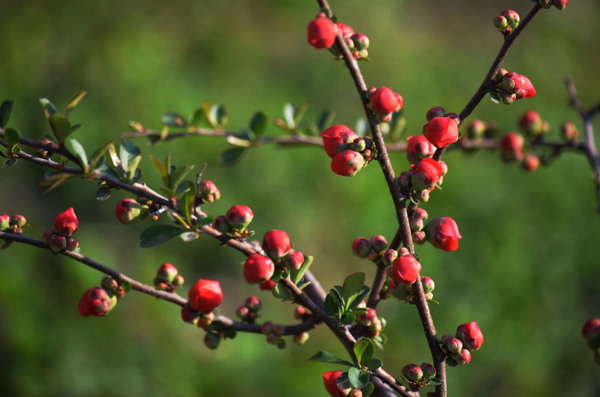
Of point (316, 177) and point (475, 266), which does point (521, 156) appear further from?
point (316, 177)

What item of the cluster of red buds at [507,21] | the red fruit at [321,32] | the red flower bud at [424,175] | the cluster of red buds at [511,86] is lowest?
the red flower bud at [424,175]

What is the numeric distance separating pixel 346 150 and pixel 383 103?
0.06 meters

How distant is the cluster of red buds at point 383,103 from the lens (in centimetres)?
49

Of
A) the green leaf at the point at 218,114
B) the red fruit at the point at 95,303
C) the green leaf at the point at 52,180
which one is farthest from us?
the green leaf at the point at 218,114

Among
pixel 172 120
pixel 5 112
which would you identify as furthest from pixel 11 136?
pixel 172 120

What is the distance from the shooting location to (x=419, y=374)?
54 cm

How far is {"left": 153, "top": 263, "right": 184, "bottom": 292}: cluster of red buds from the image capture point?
63cm

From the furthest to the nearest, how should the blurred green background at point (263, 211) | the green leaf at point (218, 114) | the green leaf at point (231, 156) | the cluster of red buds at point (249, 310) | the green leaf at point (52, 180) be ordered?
the blurred green background at point (263, 211), the green leaf at point (218, 114), the green leaf at point (231, 156), the cluster of red buds at point (249, 310), the green leaf at point (52, 180)

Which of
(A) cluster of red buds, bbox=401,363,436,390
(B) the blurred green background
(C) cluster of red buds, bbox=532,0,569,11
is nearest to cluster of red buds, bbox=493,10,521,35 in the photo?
(C) cluster of red buds, bbox=532,0,569,11

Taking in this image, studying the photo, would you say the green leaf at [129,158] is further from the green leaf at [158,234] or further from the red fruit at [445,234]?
the red fruit at [445,234]

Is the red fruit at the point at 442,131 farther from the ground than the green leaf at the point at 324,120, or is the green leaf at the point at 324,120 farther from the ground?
the red fruit at the point at 442,131

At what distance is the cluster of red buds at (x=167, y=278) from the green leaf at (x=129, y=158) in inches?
5.1

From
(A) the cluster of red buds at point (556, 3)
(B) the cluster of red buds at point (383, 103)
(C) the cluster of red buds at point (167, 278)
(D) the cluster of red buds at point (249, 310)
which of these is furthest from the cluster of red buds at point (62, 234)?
(A) the cluster of red buds at point (556, 3)

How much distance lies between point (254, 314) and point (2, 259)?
119cm
